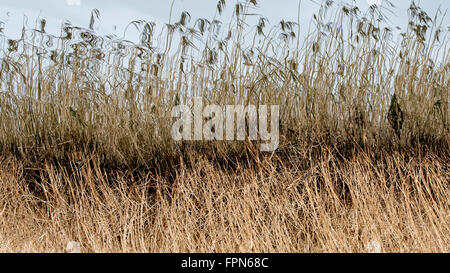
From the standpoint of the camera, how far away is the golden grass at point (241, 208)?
231cm

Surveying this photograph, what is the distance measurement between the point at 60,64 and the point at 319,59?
1.75 m

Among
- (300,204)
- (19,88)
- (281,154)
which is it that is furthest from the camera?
(19,88)

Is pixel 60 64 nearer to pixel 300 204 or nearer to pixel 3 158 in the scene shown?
pixel 3 158

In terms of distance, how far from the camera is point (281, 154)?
2693mm

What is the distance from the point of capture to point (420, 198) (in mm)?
2561

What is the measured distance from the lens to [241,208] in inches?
98.6

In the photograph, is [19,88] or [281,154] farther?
[19,88]

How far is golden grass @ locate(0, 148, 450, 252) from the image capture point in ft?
7.57

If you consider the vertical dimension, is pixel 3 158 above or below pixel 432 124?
below

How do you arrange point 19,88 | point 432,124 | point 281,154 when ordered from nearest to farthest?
point 281,154, point 432,124, point 19,88
